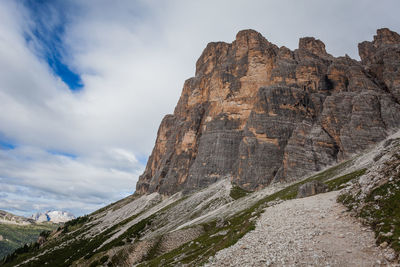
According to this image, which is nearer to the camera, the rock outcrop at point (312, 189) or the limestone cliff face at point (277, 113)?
the rock outcrop at point (312, 189)

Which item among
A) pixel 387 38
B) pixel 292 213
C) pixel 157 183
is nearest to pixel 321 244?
pixel 292 213

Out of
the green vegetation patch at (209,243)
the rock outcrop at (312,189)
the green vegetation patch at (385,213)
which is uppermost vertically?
the rock outcrop at (312,189)

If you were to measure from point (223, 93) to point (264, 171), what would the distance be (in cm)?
5087

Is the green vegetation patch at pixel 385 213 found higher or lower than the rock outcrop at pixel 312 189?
lower

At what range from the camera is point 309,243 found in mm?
15930

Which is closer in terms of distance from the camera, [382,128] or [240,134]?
[382,128]

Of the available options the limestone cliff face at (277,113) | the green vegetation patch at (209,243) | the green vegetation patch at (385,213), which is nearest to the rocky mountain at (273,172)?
the green vegetation patch at (385,213)

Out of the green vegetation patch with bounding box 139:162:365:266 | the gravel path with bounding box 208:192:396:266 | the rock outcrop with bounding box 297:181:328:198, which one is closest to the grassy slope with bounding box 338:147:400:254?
the gravel path with bounding box 208:192:396:266

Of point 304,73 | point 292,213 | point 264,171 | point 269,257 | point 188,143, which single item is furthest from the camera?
point 188,143

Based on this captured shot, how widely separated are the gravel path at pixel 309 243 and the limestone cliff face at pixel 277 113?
1806 inches

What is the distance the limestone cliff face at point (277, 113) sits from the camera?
6675cm

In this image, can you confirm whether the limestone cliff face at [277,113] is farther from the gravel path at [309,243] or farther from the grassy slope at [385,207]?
the gravel path at [309,243]

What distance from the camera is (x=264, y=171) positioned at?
73.1 meters

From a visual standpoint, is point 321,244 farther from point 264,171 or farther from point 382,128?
point 382,128
